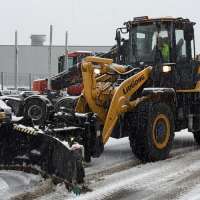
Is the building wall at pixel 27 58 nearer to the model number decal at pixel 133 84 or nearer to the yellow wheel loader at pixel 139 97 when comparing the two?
the yellow wheel loader at pixel 139 97

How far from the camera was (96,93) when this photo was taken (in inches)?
358

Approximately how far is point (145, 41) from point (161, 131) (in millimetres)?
1862

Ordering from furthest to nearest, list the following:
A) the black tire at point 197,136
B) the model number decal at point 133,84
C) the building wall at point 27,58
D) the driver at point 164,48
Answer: the building wall at point 27,58, the black tire at point 197,136, the driver at point 164,48, the model number decal at point 133,84

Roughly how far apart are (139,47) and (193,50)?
1087mm

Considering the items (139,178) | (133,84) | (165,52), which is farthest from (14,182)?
(165,52)

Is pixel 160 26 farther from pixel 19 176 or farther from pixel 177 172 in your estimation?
pixel 19 176

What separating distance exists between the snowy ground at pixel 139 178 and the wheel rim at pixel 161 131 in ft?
1.04

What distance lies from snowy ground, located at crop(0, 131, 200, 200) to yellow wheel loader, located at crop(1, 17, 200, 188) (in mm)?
370

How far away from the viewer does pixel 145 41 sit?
33.2 feet

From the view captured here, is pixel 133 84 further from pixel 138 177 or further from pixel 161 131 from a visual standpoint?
pixel 138 177

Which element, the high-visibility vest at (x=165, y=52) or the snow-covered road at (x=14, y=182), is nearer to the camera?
the snow-covered road at (x=14, y=182)

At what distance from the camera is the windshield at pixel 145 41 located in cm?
997

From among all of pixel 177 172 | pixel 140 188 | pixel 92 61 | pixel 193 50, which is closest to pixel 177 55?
pixel 193 50

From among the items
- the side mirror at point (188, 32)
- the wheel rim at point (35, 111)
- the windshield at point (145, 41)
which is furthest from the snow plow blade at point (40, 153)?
the wheel rim at point (35, 111)
